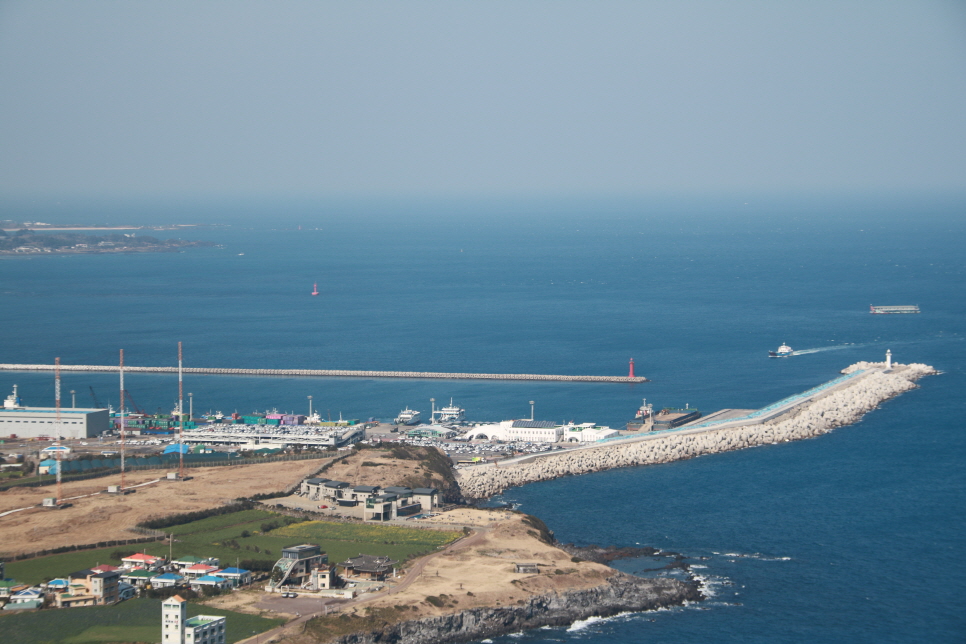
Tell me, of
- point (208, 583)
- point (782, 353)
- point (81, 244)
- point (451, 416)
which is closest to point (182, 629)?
point (208, 583)

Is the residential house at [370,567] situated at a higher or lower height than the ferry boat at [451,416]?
higher

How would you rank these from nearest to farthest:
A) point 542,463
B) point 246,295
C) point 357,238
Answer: point 542,463 < point 246,295 < point 357,238

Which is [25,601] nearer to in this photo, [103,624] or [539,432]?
[103,624]

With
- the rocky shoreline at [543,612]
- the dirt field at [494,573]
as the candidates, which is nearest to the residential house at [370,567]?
the dirt field at [494,573]

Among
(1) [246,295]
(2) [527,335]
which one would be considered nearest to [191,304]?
(1) [246,295]

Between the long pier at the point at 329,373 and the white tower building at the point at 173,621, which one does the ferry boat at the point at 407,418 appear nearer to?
the long pier at the point at 329,373

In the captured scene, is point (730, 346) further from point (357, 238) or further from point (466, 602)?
point (357, 238)

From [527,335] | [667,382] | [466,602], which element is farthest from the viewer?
[527,335]
